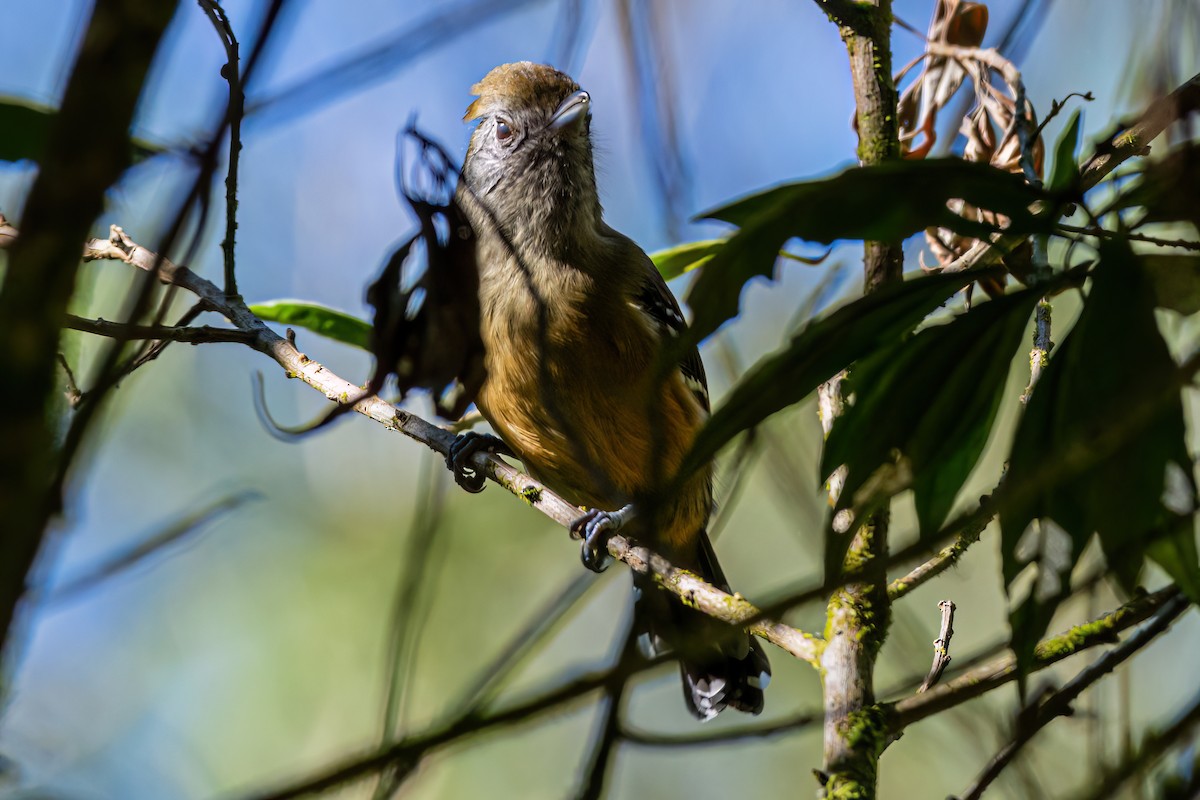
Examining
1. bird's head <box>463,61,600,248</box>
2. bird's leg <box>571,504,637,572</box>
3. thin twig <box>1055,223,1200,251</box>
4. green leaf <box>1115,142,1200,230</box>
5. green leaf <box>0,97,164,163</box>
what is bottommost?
green leaf <box>1115,142,1200,230</box>

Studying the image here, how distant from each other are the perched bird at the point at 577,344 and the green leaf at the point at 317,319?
1.50 feet

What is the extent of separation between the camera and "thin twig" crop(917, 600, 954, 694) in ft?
6.81

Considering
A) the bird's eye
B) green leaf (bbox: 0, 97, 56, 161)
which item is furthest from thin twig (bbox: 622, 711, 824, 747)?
the bird's eye

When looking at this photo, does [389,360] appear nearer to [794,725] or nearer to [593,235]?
[794,725]

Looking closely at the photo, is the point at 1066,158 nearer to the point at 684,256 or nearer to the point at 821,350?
the point at 821,350

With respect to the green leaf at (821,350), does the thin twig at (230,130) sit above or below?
above

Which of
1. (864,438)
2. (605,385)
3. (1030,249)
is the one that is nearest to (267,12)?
(864,438)

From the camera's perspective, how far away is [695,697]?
4492 mm

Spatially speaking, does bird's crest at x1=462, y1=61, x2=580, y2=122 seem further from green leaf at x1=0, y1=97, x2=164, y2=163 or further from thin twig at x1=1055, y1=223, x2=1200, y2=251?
thin twig at x1=1055, y1=223, x2=1200, y2=251

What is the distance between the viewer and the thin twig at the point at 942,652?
2074 millimetres

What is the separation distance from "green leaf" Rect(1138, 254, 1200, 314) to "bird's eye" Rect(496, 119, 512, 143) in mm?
3010

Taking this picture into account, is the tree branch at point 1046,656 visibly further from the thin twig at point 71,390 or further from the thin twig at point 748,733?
the thin twig at point 71,390

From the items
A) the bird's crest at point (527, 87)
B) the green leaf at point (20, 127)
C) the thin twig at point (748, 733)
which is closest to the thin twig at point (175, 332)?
the green leaf at point (20, 127)

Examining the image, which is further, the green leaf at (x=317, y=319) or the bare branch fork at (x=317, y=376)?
the green leaf at (x=317, y=319)
